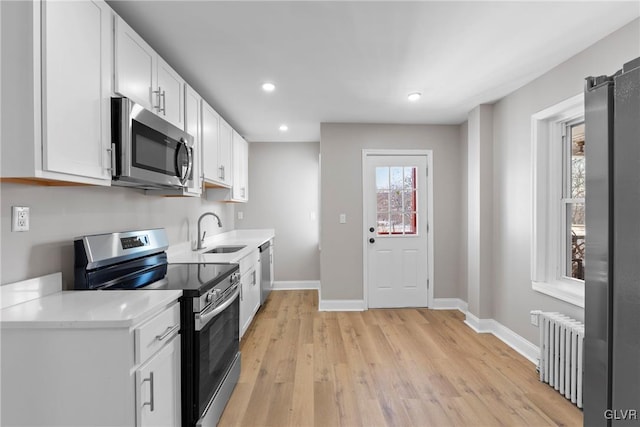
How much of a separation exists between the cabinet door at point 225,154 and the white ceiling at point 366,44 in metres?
0.35

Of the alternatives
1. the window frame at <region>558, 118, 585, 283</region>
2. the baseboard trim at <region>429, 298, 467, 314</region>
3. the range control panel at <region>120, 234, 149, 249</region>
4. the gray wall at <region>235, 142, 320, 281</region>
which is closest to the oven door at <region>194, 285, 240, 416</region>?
the range control panel at <region>120, 234, 149, 249</region>

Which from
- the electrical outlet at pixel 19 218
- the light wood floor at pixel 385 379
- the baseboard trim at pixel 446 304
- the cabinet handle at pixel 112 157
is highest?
the cabinet handle at pixel 112 157

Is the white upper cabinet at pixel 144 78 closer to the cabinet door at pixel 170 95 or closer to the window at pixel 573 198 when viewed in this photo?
the cabinet door at pixel 170 95

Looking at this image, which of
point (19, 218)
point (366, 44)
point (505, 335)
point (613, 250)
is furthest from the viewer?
point (505, 335)

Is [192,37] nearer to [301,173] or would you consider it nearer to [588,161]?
[588,161]

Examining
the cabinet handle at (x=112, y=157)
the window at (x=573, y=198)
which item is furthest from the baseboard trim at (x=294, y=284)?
the cabinet handle at (x=112, y=157)

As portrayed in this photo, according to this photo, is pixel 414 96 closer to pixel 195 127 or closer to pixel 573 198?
pixel 573 198

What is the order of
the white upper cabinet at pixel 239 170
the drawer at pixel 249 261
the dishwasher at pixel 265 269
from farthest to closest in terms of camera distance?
the dishwasher at pixel 265 269, the white upper cabinet at pixel 239 170, the drawer at pixel 249 261

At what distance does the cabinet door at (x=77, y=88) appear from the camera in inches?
50.2

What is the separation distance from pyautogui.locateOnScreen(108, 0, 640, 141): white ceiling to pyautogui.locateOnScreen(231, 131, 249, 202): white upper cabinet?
0.82 meters

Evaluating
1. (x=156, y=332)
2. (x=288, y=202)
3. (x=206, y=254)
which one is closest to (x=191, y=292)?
(x=156, y=332)

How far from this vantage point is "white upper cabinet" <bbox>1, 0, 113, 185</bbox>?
1226mm

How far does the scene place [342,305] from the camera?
14.1 ft

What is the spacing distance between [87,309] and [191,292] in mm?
451
